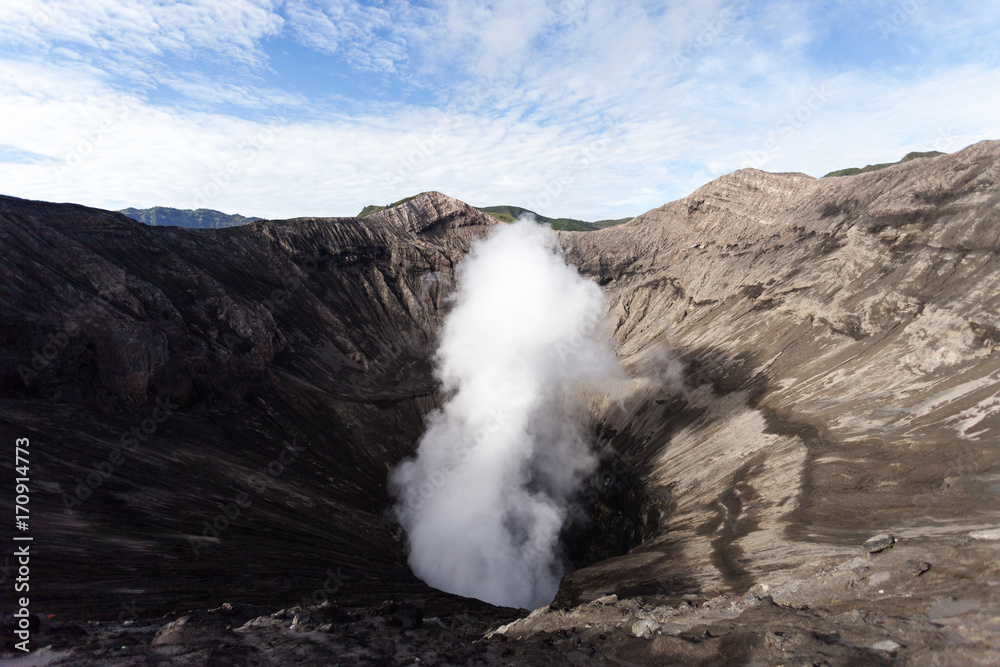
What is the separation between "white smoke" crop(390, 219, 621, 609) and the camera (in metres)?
35.8

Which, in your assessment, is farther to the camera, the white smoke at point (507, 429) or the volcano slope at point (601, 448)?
the white smoke at point (507, 429)


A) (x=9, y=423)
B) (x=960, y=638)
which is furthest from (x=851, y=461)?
(x=9, y=423)

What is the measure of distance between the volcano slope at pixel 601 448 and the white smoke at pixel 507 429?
286 cm

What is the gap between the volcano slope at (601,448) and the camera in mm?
14500

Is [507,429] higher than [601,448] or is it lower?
higher

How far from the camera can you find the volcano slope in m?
14.5

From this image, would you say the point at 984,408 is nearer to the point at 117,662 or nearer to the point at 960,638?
the point at 960,638

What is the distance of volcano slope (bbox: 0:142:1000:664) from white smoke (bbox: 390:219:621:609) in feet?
9.38

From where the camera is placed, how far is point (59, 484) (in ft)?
71.7

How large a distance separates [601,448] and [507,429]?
Result: 29.8 feet

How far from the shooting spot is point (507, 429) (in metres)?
48.0

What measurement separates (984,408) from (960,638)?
23.0m

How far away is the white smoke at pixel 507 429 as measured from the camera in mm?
35812

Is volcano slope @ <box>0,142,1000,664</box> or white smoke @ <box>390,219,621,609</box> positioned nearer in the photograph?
volcano slope @ <box>0,142,1000,664</box>
